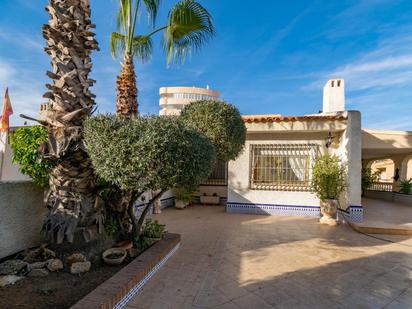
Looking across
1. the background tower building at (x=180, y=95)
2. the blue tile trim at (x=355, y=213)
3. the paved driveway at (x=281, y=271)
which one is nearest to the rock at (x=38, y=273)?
the paved driveway at (x=281, y=271)

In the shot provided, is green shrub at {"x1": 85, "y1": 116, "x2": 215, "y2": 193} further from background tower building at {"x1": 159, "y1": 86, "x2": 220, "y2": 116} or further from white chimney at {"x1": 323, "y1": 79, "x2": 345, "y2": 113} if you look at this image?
background tower building at {"x1": 159, "y1": 86, "x2": 220, "y2": 116}

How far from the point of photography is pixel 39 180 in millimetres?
4582

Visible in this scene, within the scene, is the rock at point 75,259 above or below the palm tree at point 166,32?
below

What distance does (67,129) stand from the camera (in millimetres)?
4371

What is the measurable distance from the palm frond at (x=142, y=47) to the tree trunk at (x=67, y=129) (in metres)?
2.65

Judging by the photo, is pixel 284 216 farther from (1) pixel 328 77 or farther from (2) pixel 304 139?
(1) pixel 328 77

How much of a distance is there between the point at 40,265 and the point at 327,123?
34.4ft

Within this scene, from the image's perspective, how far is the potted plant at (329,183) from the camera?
30.3 ft

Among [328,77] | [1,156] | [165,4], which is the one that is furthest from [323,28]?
[1,156]

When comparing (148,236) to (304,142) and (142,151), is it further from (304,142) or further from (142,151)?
(304,142)

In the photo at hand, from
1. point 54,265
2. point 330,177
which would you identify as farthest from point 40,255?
point 330,177

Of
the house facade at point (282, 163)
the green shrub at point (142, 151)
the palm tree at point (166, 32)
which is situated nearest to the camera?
the green shrub at point (142, 151)

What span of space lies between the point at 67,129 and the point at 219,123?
→ 10.6ft

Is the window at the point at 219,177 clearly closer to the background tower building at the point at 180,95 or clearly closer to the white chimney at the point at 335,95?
the white chimney at the point at 335,95
